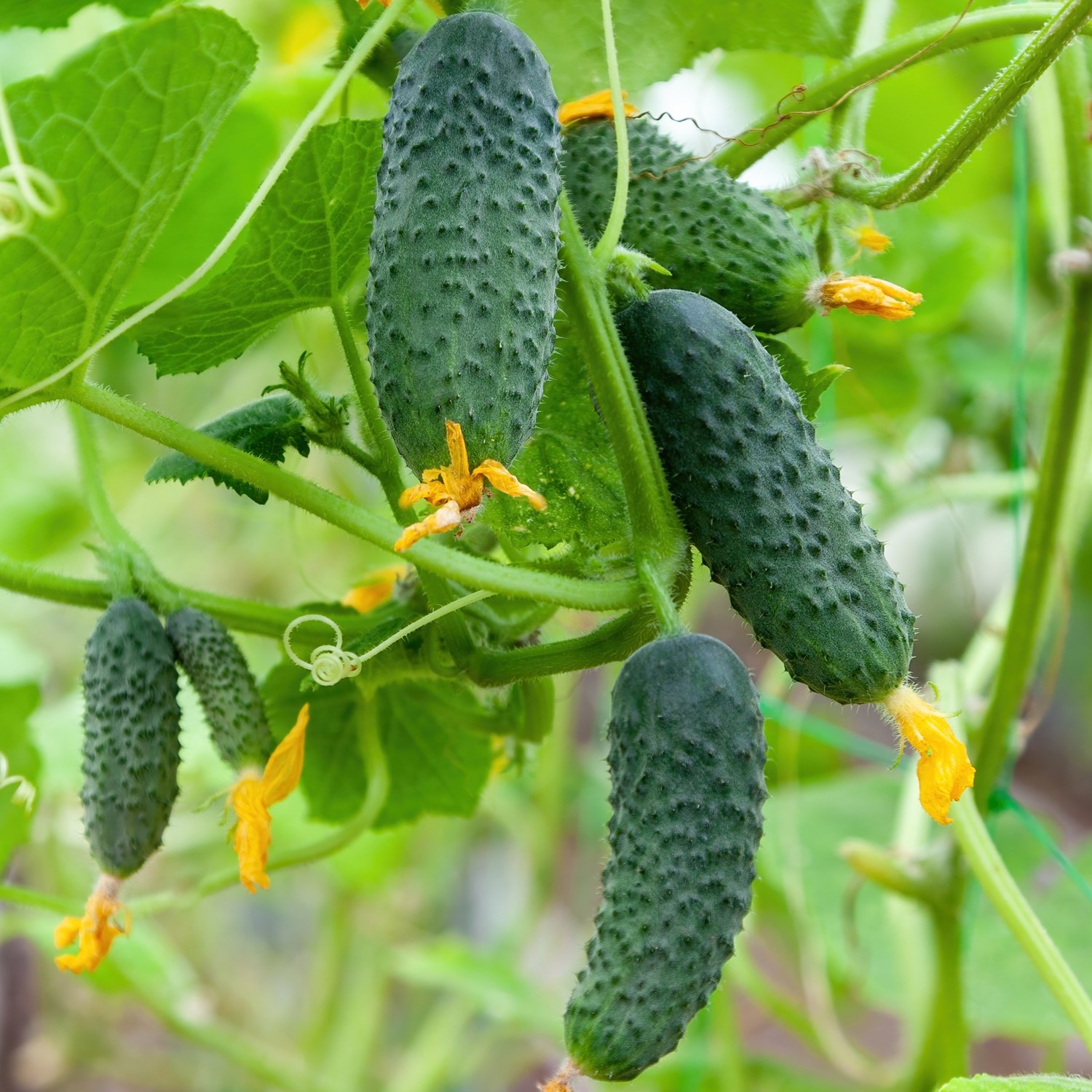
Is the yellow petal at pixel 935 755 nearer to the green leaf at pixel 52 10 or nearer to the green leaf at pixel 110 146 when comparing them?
the green leaf at pixel 110 146

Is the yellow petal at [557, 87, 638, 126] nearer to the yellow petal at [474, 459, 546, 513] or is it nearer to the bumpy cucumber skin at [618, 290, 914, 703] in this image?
the bumpy cucumber skin at [618, 290, 914, 703]

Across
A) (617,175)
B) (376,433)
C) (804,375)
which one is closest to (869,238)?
(804,375)

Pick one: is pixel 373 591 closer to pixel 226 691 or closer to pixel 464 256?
pixel 226 691

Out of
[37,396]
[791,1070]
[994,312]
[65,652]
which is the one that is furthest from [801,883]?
[65,652]

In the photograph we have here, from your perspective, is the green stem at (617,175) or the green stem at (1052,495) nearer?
the green stem at (617,175)

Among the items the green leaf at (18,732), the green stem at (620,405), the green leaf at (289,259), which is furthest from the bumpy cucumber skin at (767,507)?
the green leaf at (18,732)

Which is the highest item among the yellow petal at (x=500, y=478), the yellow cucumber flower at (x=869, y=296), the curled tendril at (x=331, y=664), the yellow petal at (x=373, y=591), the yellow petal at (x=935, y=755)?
the yellow cucumber flower at (x=869, y=296)

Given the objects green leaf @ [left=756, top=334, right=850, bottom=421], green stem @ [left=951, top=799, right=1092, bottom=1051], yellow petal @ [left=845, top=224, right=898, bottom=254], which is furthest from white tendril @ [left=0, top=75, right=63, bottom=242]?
green stem @ [left=951, top=799, right=1092, bottom=1051]

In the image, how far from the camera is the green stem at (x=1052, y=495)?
1163mm

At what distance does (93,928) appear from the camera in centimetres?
84

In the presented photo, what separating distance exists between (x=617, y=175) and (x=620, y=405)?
0.62 feet

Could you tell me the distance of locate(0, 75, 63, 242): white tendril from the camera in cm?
65

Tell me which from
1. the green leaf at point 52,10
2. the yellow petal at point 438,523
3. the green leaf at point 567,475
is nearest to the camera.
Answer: the yellow petal at point 438,523

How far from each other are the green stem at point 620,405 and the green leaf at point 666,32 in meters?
0.31
